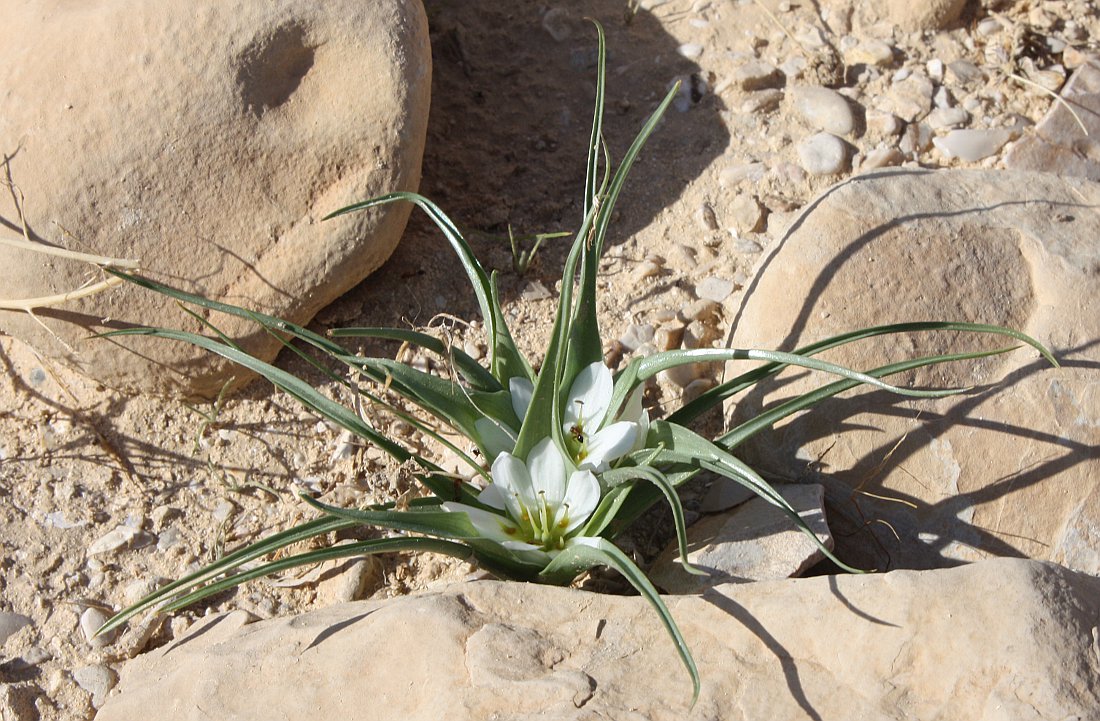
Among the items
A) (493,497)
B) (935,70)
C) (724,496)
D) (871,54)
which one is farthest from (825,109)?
(493,497)

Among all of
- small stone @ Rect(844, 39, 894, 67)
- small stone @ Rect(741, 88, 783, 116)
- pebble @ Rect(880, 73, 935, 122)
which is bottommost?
pebble @ Rect(880, 73, 935, 122)

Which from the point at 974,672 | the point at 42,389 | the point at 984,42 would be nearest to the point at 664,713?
the point at 974,672

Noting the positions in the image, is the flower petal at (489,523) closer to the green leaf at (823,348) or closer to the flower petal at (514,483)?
the flower petal at (514,483)

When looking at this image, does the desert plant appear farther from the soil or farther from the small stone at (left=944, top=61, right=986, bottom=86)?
the small stone at (left=944, top=61, right=986, bottom=86)

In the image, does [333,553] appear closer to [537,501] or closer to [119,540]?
[537,501]

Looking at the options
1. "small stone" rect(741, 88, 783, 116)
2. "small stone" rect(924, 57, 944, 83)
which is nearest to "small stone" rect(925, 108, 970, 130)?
"small stone" rect(924, 57, 944, 83)

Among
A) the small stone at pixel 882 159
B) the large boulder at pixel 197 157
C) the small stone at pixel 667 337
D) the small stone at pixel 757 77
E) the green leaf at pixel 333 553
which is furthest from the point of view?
the small stone at pixel 757 77

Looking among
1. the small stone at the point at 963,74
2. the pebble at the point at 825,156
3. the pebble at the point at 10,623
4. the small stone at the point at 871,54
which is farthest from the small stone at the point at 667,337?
the pebble at the point at 10,623
